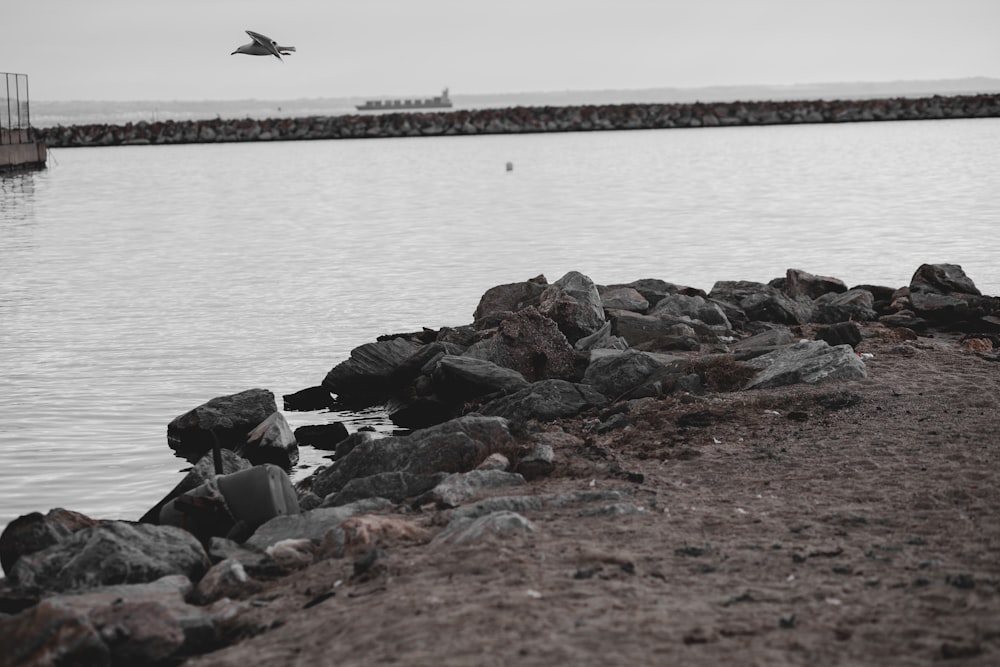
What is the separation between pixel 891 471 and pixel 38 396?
785 centimetres

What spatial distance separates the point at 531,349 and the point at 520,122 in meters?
65.4

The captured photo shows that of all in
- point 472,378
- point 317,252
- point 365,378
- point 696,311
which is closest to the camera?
point 472,378

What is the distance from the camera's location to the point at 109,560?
20.1 feet

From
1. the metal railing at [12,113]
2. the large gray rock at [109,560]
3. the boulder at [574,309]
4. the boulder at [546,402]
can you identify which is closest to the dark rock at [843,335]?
the boulder at [574,309]

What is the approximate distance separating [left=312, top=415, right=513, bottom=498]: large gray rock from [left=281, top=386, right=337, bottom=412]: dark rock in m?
2.79

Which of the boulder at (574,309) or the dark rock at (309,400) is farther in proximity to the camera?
the boulder at (574,309)

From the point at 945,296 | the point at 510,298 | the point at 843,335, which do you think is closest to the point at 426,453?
the point at 843,335

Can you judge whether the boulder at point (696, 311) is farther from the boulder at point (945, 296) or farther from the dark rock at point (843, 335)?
the boulder at point (945, 296)

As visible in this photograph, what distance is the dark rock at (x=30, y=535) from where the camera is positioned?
6.71 meters

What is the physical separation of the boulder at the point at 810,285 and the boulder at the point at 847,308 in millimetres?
650

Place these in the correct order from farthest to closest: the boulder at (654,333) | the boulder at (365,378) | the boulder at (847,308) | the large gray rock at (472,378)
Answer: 1. the boulder at (847,308)
2. the boulder at (654,333)
3. the boulder at (365,378)
4. the large gray rock at (472,378)

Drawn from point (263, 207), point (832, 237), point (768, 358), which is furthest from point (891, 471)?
point (263, 207)

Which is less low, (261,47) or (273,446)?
(261,47)

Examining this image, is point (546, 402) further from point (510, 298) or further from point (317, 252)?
point (317, 252)
